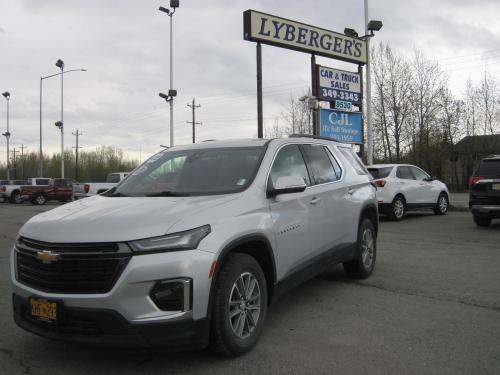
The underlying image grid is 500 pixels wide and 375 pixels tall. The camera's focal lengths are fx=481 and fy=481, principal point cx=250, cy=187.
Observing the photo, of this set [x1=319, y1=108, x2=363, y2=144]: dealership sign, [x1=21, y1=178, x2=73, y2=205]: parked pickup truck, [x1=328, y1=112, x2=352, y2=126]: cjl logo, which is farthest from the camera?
[x1=21, y1=178, x2=73, y2=205]: parked pickup truck

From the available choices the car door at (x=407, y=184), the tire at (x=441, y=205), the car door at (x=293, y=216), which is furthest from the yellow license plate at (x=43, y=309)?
the tire at (x=441, y=205)

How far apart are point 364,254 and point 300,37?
12.3 metres

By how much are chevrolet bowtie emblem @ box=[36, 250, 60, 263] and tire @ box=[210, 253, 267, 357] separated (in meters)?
1.15

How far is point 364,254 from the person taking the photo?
252 inches

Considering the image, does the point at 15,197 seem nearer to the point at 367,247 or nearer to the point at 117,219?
the point at 367,247

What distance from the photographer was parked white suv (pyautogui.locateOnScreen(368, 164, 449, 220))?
13641 millimetres

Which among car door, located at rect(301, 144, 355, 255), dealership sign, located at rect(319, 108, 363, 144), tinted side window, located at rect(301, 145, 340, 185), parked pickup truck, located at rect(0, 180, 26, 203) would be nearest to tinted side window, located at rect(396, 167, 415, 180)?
dealership sign, located at rect(319, 108, 363, 144)

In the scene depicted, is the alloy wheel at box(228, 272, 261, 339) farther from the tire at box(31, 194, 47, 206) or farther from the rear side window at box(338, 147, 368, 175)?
the tire at box(31, 194, 47, 206)

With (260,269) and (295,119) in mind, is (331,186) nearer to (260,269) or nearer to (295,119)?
(260,269)

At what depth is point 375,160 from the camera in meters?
40.1

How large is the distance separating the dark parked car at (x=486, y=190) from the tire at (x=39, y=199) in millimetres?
26892

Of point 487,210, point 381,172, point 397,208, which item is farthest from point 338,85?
point 487,210

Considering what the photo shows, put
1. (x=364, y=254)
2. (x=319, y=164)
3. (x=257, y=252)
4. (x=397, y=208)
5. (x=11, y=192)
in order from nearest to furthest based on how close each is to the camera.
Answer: (x=257, y=252) < (x=319, y=164) < (x=364, y=254) < (x=397, y=208) < (x=11, y=192)

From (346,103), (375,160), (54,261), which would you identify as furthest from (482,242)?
(375,160)
